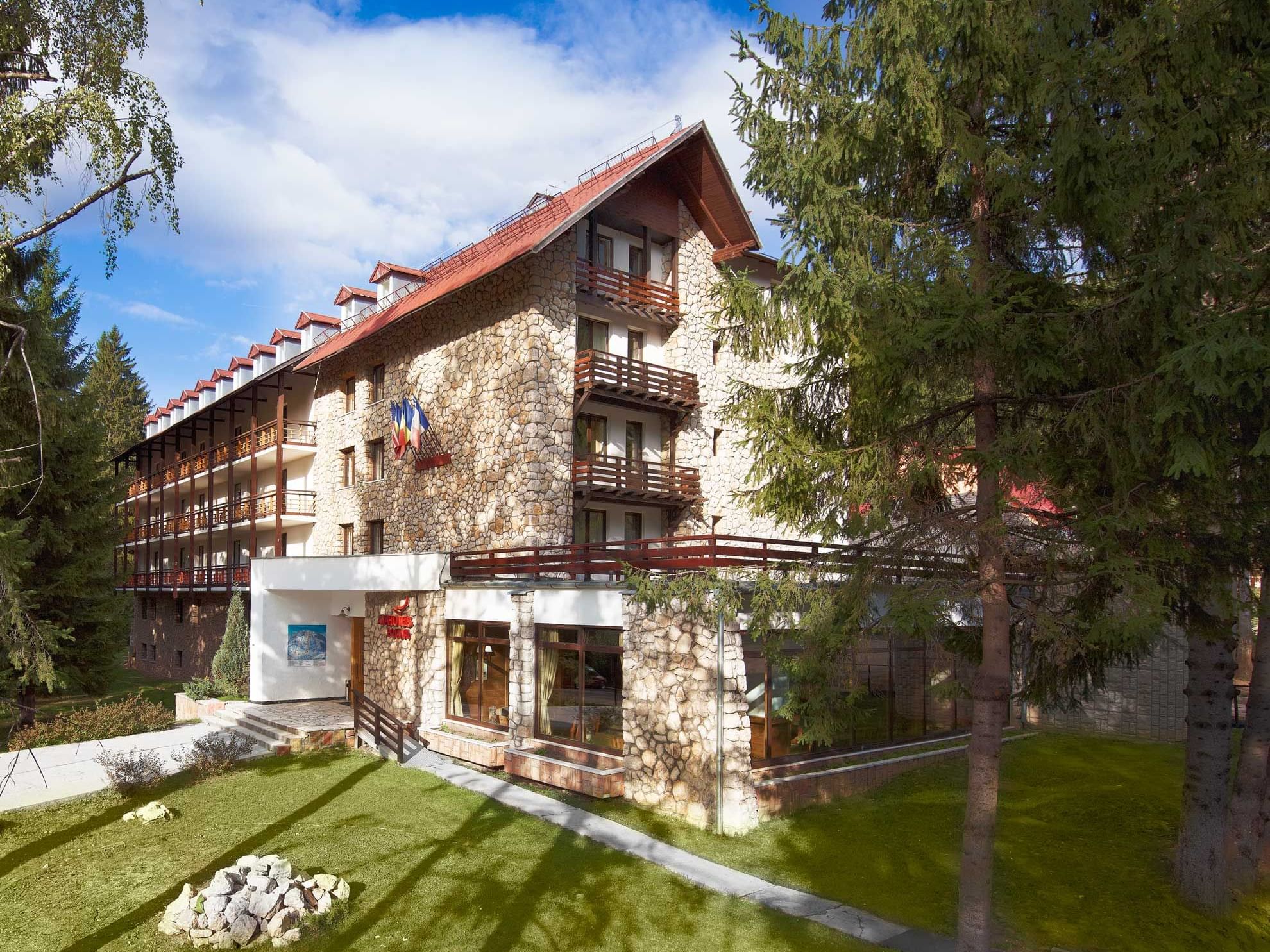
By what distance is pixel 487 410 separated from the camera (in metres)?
20.9

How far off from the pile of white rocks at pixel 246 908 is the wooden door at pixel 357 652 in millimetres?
14103

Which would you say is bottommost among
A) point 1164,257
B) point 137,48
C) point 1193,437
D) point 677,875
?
point 677,875

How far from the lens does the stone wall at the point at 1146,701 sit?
1950 cm

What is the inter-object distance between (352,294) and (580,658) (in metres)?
17.8

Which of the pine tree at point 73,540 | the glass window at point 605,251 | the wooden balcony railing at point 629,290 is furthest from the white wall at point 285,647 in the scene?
the glass window at point 605,251

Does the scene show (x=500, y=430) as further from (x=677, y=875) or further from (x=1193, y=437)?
(x=1193, y=437)

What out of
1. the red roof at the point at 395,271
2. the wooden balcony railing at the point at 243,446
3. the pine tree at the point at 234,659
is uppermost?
the red roof at the point at 395,271

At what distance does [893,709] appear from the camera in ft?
56.9

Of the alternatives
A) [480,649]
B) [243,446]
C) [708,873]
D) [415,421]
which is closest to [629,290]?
[415,421]

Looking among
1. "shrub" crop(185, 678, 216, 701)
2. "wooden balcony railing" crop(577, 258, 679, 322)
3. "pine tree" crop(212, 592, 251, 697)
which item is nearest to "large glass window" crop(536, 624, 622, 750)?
"wooden balcony railing" crop(577, 258, 679, 322)

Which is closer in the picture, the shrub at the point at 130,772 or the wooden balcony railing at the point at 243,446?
the shrub at the point at 130,772

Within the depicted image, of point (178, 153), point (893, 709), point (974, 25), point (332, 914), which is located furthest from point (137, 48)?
point (893, 709)

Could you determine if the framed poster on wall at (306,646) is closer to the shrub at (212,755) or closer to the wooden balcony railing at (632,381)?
the shrub at (212,755)

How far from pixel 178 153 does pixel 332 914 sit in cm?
959
